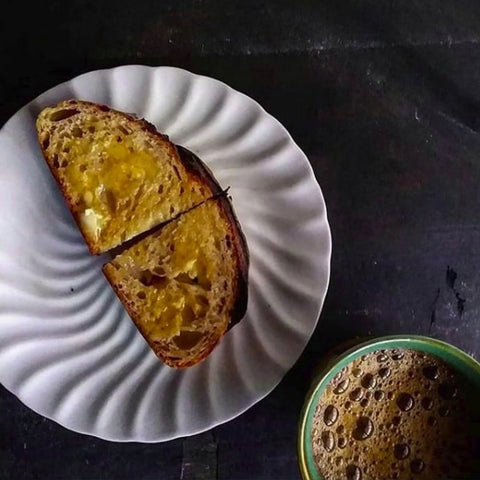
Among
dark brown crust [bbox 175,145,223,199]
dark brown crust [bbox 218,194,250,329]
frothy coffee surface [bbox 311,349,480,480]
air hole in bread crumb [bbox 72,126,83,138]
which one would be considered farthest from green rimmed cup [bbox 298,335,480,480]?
air hole in bread crumb [bbox 72,126,83,138]

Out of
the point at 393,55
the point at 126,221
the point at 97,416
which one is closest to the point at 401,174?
the point at 393,55

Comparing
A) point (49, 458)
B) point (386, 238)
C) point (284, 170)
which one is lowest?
point (49, 458)

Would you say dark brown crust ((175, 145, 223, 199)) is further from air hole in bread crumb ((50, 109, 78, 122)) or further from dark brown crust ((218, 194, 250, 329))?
air hole in bread crumb ((50, 109, 78, 122))

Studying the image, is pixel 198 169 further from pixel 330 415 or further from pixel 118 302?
pixel 330 415

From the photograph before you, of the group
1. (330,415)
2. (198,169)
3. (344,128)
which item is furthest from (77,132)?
(330,415)

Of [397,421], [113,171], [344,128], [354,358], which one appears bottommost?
[397,421]

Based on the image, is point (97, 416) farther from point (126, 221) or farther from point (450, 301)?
point (450, 301)
